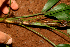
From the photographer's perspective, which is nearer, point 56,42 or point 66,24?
point 66,24

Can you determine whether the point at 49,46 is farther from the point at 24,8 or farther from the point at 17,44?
the point at 24,8

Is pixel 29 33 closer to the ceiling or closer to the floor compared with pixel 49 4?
closer to the floor

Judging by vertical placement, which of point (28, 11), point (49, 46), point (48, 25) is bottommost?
point (49, 46)

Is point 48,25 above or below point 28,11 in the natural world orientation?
below

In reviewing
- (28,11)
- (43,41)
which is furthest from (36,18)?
(43,41)

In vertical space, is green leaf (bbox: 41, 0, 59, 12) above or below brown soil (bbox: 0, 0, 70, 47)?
above

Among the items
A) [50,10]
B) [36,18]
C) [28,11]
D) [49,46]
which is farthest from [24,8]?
[49,46]

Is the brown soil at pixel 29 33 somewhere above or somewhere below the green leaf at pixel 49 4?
below
